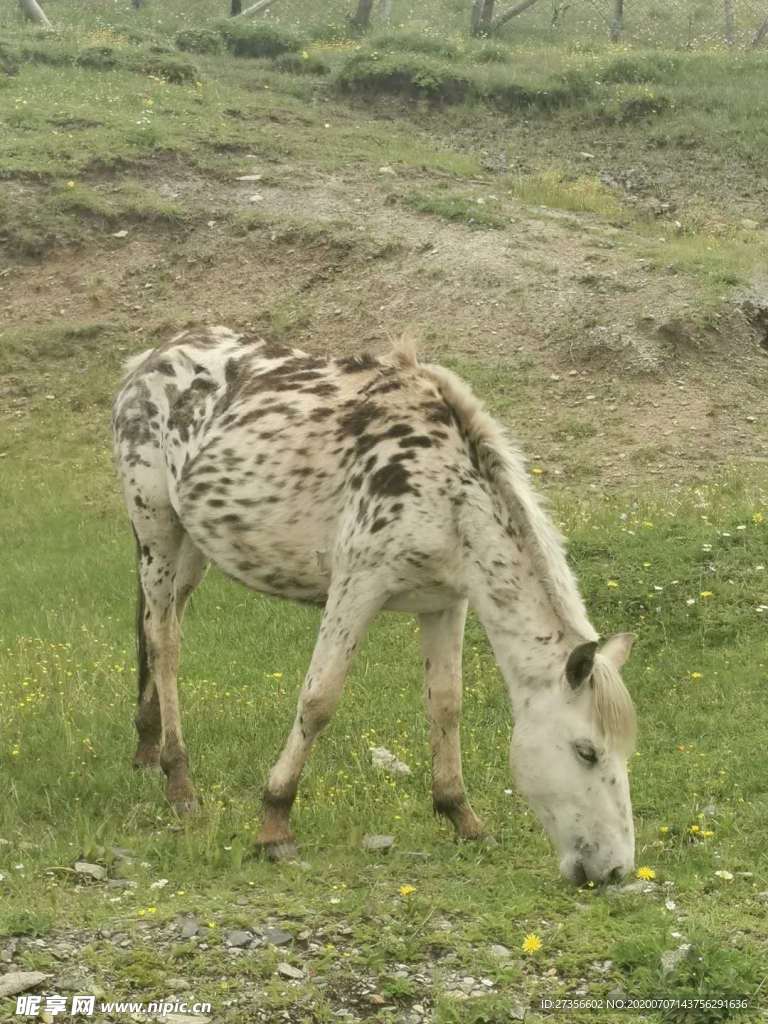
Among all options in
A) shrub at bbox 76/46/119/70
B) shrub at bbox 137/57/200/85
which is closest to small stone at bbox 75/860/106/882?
shrub at bbox 137/57/200/85

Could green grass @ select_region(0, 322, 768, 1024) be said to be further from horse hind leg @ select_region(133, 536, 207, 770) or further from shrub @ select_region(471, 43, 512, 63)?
shrub @ select_region(471, 43, 512, 63)

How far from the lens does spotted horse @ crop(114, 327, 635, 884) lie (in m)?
6.32

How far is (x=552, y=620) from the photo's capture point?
21.7 feet

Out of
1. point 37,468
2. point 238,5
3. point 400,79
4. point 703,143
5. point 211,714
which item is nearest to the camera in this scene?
point 211,714

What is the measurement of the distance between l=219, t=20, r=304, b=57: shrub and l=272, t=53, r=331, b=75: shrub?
0.80 meters

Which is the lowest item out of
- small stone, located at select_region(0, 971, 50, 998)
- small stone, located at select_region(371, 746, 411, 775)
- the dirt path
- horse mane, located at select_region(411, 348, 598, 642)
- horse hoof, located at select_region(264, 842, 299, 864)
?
the dirt path

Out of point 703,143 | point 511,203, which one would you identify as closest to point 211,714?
point 511,203

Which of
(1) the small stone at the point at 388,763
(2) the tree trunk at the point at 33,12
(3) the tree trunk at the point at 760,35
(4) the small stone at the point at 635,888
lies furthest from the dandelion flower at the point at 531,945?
(3) the tree trunk at the point at 760,35

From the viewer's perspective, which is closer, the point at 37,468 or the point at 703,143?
the point at 37,468

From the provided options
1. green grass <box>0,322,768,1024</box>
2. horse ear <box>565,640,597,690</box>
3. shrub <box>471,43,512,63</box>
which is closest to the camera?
green grass <box>0,322,768,1024</box>

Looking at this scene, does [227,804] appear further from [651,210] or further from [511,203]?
[651,210]

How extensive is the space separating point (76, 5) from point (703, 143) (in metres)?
19.7

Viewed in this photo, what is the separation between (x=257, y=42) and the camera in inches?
1099

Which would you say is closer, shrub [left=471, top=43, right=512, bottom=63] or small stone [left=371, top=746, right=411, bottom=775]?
small stone [left=371, top=746, right=411, bottom=775]
